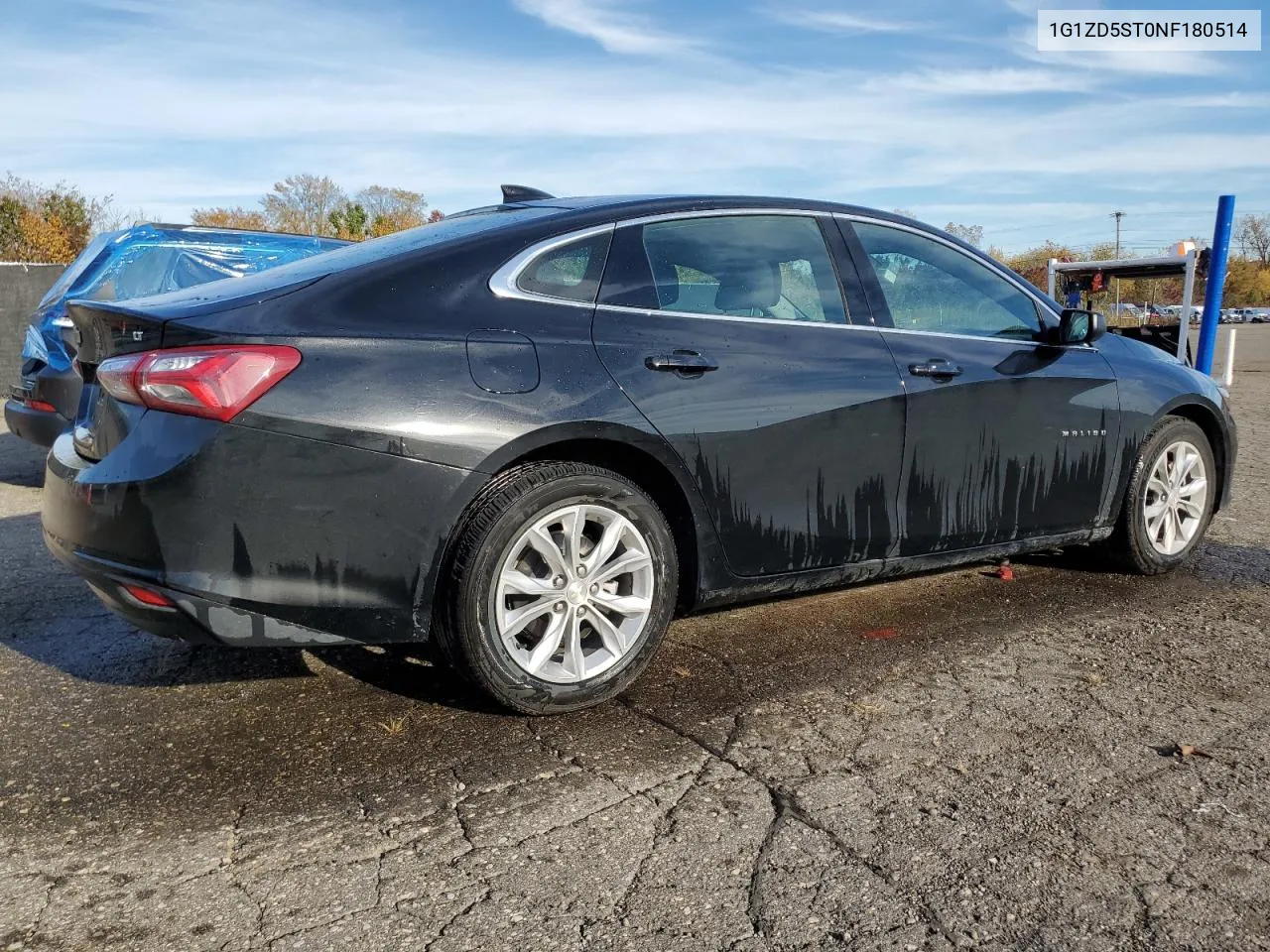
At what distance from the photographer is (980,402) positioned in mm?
4285

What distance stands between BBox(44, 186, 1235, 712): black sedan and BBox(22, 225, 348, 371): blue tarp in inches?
171

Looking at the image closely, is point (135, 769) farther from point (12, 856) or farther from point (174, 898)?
point (174, 898)

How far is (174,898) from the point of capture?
2.40 m

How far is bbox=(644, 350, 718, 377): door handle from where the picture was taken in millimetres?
3512

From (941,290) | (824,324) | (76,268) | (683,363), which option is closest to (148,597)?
(683,363)

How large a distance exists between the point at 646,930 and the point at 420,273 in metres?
1.93

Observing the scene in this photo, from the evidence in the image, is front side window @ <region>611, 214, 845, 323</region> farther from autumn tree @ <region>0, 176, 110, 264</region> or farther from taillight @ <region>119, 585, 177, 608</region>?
autumn tree @ <region>0, 176, 110, 264</region>

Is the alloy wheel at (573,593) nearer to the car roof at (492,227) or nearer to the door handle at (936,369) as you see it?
the car roof at (492,227)

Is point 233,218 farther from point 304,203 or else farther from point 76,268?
point 76,268

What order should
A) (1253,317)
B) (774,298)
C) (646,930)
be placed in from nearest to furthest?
(646,930) < (774,298) < (1253,317)

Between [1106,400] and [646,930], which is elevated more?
[1106,400]

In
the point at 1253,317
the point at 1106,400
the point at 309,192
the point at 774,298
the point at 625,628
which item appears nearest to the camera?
the point at 625,628

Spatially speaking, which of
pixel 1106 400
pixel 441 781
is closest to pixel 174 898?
pixel 441 781

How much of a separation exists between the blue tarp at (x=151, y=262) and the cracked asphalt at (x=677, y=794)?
11.7 feet
